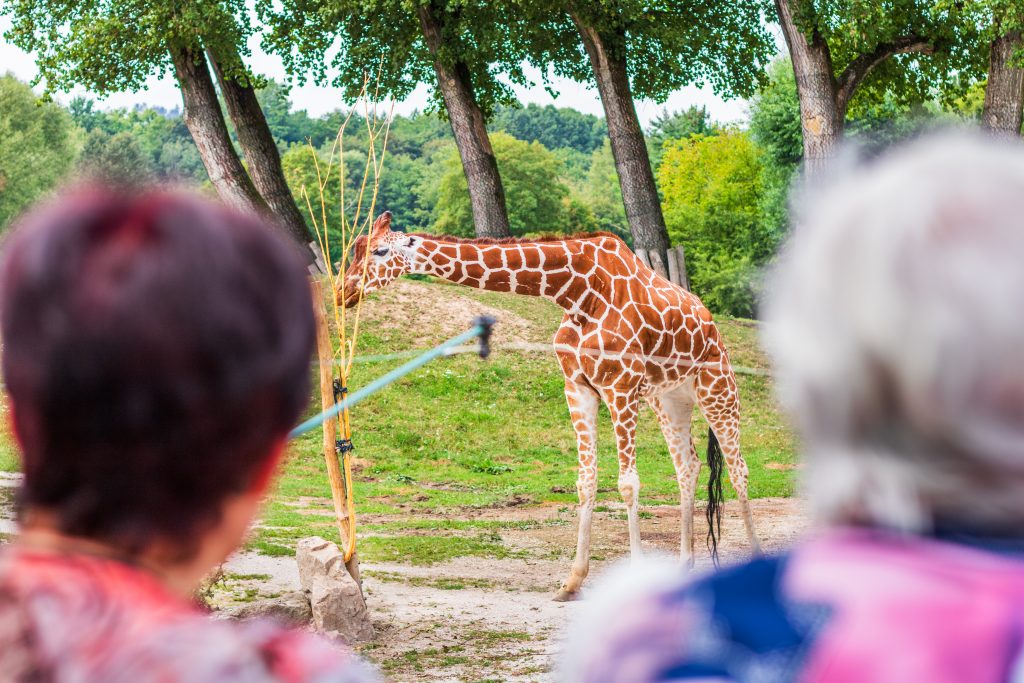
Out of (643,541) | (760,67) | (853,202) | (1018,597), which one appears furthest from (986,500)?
(760,67)

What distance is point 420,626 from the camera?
7.02 meters

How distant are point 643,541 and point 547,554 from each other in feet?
3.35

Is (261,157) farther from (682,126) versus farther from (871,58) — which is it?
(682,126)

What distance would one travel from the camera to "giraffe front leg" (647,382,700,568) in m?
8.51

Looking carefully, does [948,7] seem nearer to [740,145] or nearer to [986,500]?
[986,500]

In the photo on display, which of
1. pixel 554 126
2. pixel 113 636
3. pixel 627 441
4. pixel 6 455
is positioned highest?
pixel 554 126

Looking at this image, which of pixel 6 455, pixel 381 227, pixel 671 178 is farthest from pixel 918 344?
pixel 671 178

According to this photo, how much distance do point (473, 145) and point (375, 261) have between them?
28.6ft

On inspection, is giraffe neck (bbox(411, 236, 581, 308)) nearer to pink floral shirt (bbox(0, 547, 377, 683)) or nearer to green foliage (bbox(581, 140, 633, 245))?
pink floral shirt (bbox(0, 547, 377, 683))

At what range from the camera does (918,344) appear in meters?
0.90

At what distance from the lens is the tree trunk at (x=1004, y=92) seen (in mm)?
14086

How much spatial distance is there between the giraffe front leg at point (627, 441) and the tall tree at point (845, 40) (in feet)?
24.9

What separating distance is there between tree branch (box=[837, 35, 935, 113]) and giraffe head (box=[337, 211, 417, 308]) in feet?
30.8

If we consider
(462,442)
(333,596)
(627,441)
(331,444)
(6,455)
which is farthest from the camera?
(462,442)
